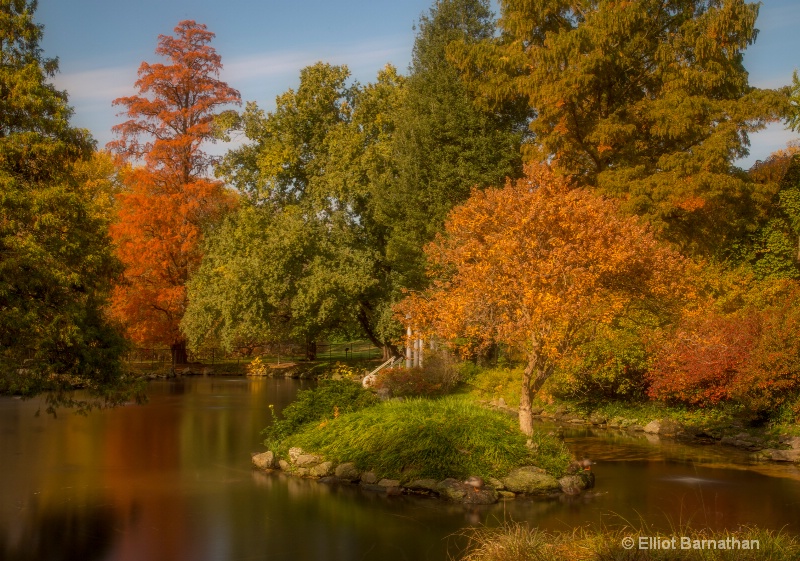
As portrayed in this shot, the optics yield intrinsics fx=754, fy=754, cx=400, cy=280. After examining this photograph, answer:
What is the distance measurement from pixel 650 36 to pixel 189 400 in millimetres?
23026

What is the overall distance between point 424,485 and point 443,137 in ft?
60.8

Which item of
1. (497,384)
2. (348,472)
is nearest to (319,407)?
(348,472)

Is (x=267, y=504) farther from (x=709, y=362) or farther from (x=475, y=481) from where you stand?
(x=709, y=362)

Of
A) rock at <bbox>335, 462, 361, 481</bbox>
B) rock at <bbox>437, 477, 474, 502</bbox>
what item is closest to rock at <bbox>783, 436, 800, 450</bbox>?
rock at <bbox>437, 477, 474, 502</bbox>

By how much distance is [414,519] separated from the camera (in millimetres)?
13008

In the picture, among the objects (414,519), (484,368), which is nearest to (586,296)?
(414,519)

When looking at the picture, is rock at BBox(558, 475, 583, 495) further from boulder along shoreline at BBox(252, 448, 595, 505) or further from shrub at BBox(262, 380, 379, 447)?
shrub at BBox(262, 380, 379, 447)

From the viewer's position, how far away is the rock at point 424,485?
47.4 feet

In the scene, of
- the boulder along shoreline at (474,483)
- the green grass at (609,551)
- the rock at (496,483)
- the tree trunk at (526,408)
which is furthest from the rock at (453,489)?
the green grass at (609,551)

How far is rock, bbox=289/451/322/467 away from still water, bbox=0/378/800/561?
0.46 meters

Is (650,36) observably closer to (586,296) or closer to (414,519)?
(586,296)

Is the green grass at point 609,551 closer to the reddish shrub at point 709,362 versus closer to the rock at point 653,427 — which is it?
the reddish shrub at point 709,362

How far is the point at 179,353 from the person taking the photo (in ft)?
151

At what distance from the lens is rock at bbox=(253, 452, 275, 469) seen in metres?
17.1
